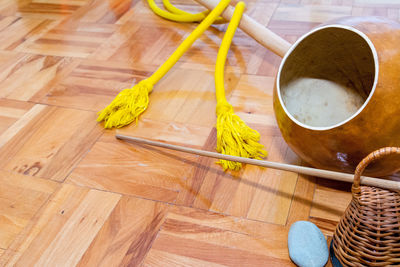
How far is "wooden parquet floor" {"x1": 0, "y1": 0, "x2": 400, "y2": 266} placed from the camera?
100 centimetres

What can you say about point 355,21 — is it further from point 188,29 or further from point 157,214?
point 188,29

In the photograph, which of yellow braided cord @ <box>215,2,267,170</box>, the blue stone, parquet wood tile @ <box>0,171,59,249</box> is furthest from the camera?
yellow braided cord @ <box>215,2,267,170</box>

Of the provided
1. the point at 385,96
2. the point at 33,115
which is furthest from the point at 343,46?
the point at 33,115

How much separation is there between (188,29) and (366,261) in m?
1.28

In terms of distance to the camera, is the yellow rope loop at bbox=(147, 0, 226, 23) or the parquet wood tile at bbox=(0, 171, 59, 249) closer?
the parquet wood tile at bbox=(0, 171, 59, 249)

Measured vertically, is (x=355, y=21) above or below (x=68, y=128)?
above

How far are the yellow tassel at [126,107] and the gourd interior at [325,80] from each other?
1.53 feet

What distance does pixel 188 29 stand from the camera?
72.9 inches

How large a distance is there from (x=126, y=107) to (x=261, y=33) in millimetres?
517

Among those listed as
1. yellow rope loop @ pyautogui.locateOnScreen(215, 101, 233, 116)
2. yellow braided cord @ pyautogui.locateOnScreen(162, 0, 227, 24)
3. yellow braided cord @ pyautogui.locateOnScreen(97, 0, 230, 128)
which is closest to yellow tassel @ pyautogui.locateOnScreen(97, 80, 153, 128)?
yellow braided cord @ pyautogui.locateOnScreen(97, 0, 230, 128)

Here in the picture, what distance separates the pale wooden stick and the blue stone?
2.08ft

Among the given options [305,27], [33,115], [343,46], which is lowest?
[305,27]

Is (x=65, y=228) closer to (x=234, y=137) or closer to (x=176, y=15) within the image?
(x=234, y=137)

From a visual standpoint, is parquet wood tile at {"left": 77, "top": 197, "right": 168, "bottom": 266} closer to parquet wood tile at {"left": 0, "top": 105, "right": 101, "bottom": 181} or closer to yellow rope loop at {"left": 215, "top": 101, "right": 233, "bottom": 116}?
parquet wood tile at {"left": 0, "top": 105, "right": 101, "bottom": 181}
